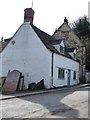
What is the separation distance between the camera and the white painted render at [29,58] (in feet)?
108

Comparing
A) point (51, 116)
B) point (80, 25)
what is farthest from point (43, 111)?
point (80, 25)

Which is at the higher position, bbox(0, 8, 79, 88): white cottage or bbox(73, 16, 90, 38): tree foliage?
bbox(73, 16, 90, 38): tree foliage

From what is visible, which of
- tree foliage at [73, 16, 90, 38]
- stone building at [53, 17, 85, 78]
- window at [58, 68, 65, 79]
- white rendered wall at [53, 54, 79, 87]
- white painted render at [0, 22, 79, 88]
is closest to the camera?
white painted render at [0, 22, 79, 88]

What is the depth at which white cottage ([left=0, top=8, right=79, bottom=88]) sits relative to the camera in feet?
109

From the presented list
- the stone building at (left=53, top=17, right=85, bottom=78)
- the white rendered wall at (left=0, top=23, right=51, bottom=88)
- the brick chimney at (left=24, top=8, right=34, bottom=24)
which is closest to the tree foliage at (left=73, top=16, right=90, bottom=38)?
the stone building at (left=53, top=17, right=85, bottom=78)

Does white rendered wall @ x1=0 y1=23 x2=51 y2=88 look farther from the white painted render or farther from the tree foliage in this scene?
the tree foliage

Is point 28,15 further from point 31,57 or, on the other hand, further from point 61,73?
point 61,73

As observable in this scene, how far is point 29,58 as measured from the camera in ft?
112


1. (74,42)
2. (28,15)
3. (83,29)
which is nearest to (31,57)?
(28,15)

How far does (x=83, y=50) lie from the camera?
5075 cm

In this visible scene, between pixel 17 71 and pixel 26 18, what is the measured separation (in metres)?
7.25

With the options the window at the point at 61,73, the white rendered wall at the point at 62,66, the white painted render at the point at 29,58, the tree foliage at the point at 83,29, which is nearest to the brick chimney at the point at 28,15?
the white painted render at the point at 29,58

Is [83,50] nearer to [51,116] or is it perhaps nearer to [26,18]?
[26,18]

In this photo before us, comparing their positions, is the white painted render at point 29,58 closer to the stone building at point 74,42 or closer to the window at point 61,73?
the window at point 61,73
